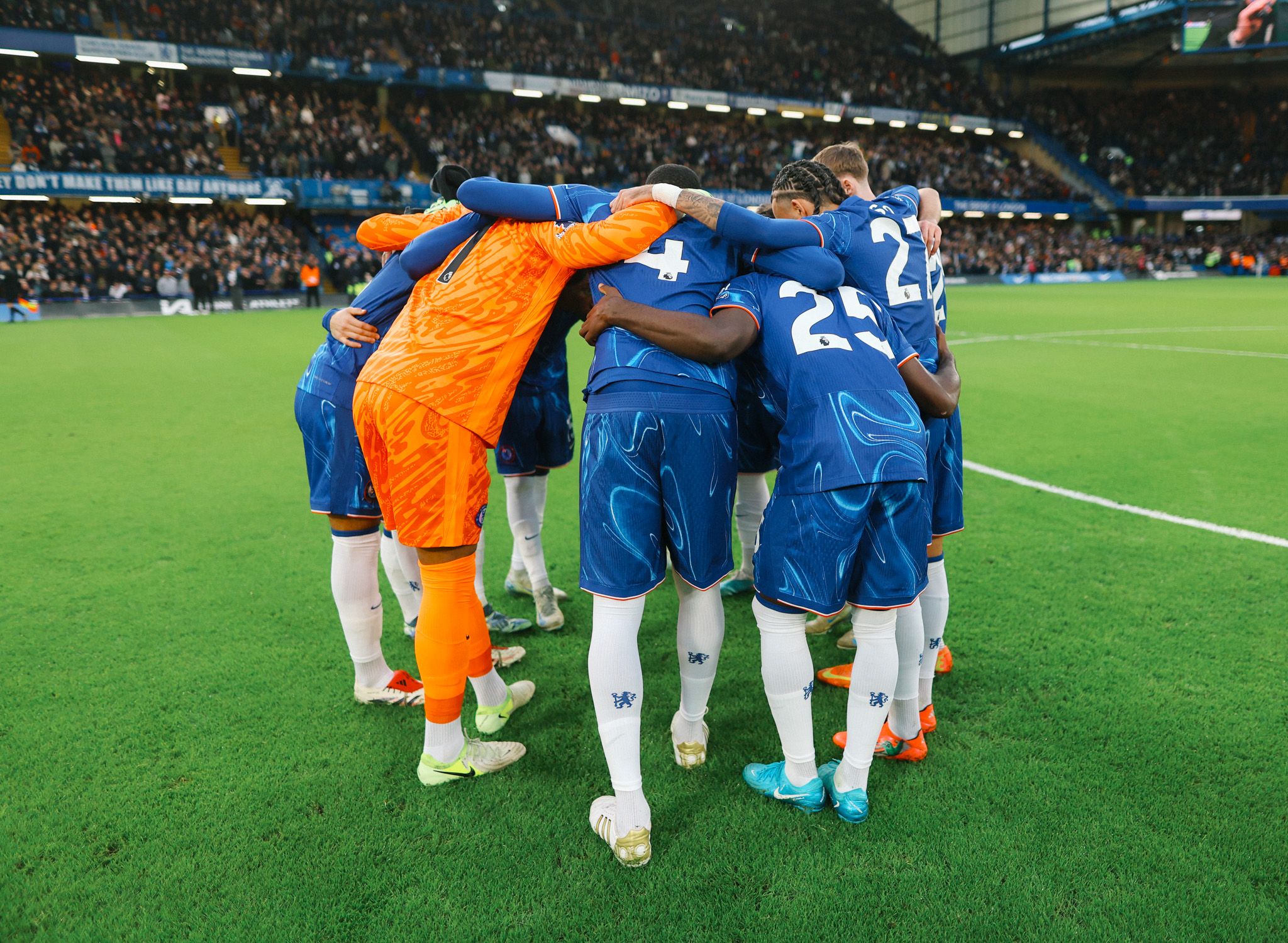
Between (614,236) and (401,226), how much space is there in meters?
1.11

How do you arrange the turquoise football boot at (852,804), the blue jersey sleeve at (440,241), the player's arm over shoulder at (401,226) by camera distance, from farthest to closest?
the player's arm over shoulder at (401,226), the blue jersey sleeve at (440,241), the turquoise football boot at (852,804)

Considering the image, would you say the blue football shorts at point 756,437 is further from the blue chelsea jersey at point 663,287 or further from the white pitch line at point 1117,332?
the white pitch line at point 1117,332

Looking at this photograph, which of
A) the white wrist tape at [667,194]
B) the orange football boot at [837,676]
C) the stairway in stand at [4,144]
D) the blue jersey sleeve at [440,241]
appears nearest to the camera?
the white wrist tape at [667,194]

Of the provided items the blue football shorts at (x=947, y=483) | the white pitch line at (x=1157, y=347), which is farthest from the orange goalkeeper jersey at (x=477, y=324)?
the white pitch line at (x=1157, y=347)

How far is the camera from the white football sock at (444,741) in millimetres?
2775

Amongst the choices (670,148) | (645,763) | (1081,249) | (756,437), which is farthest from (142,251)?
(1081,249)

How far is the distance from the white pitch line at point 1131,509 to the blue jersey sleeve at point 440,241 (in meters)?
4.36

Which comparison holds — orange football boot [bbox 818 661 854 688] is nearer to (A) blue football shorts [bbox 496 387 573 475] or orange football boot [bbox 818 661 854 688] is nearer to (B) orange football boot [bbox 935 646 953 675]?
(B) orange football boot [bbox 935 646 953 675]

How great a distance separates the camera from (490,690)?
10.3ft

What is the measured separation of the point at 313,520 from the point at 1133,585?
210 inches

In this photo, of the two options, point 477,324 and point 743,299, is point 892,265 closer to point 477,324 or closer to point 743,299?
point 743,299

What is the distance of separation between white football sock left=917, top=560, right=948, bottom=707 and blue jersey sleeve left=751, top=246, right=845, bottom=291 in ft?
3.90

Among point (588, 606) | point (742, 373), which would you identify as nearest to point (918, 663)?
point (742, 373)

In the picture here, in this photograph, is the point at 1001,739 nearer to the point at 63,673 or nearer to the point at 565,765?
the point at 565,765
